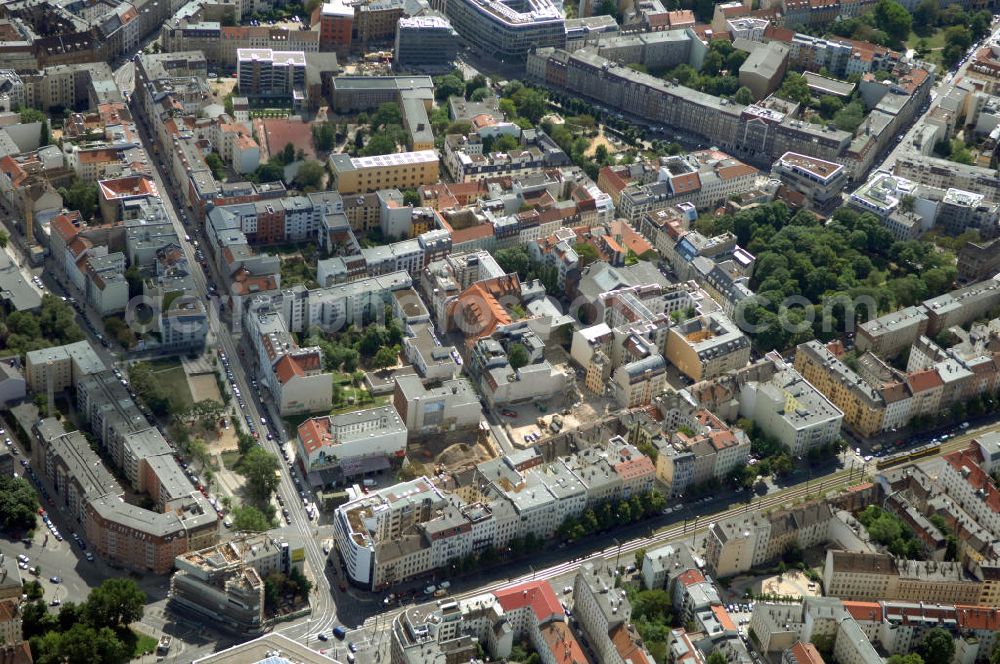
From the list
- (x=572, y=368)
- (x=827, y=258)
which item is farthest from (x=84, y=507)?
(x=827, y=258)

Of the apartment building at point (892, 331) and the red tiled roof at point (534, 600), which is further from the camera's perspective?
the apartment building at point (892, 331)

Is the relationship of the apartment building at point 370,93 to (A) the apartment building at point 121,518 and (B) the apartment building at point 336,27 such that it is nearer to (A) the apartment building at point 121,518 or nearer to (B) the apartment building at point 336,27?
(B) the apartment building at point 336,27

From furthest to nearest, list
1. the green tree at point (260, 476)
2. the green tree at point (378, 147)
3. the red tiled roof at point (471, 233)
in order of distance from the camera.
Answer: the green tree at point (378, 147) < the red tiled roof at point (471, 233) < the green tree at point (260, 476)

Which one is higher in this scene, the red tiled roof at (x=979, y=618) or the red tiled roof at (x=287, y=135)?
the red tiled roof at (x=287, y=135)

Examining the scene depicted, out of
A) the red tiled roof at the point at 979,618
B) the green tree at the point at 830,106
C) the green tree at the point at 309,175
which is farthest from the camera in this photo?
the green tree at the point at 830,106

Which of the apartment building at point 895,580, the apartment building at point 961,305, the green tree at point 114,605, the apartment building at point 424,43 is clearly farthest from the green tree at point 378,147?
the apartment building at point 895,580
